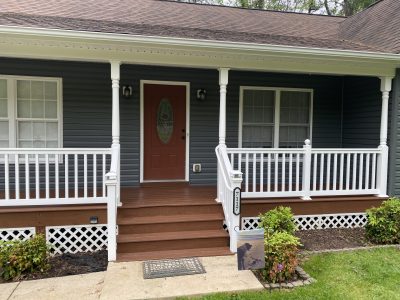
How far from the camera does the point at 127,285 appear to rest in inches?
142

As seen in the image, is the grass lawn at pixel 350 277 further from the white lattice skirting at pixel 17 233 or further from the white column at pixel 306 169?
the white lattice skirting at pixel 17 233

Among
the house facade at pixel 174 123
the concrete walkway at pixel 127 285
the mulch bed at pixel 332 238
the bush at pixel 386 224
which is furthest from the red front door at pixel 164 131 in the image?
the bush at pixel 386 224

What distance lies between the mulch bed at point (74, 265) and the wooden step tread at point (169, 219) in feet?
1.90

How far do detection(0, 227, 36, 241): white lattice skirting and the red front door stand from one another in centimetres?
240

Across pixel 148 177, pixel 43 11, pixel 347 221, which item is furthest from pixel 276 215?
pixel 43 11

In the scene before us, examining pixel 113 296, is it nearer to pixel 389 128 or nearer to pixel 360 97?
pixel 389 128

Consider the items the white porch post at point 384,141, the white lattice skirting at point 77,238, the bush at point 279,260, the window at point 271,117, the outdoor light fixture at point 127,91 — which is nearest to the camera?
the bush at point 279,260

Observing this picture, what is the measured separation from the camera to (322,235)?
5.45 m

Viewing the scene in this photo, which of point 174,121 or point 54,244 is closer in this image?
point 54,244

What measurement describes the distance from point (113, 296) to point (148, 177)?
344 centimetres

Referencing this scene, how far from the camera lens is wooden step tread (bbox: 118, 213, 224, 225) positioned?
186 inches

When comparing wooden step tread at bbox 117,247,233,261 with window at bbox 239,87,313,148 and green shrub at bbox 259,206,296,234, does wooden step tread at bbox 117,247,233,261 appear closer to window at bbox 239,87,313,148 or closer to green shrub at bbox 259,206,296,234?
green shrub at bbox 259,206,296,234

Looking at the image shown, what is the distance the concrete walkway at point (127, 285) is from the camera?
11.3 feet

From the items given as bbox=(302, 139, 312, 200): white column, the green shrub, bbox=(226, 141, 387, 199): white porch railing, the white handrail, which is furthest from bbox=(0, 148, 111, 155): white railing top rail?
bbox=(302, 139, 312, 200): white column
